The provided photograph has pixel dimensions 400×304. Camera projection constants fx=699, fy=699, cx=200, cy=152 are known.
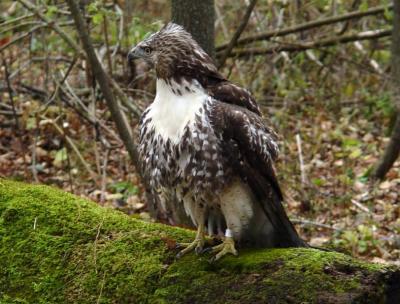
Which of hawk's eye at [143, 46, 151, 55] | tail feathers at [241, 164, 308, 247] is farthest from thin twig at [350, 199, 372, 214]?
hawk's eye at [143, 46, 151, 55]

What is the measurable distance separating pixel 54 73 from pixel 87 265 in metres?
5.11

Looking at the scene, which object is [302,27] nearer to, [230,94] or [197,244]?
[230,94]

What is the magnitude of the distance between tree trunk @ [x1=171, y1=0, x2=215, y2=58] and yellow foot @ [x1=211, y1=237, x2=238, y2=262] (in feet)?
8.02

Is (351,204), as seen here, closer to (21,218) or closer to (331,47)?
(331,47)

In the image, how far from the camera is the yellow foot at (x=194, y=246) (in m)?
3.67

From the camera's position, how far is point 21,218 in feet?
12.7

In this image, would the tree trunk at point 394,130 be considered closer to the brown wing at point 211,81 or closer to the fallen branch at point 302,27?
the fallen branch at point 302,27

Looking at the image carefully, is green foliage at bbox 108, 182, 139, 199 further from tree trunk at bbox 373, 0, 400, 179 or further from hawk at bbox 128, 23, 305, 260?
hawk at bbox 128, 23, 305, 260

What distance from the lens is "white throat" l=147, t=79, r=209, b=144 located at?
148 inches

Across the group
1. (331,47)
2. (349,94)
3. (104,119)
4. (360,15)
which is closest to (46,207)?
(104,119)

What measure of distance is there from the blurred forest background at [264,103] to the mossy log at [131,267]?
2592 millimetres

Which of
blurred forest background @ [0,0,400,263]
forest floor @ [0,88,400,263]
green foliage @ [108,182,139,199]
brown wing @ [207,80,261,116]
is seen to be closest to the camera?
brown wing @ [207,80,261,116]

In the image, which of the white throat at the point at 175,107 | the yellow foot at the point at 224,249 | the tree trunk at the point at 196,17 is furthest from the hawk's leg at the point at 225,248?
the tree trunk at the point at 196,17

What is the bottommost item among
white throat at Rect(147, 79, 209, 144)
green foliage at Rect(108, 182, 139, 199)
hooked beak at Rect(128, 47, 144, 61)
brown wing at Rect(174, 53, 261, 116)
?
green foliage at Rect(108, 182, 139, 199)
